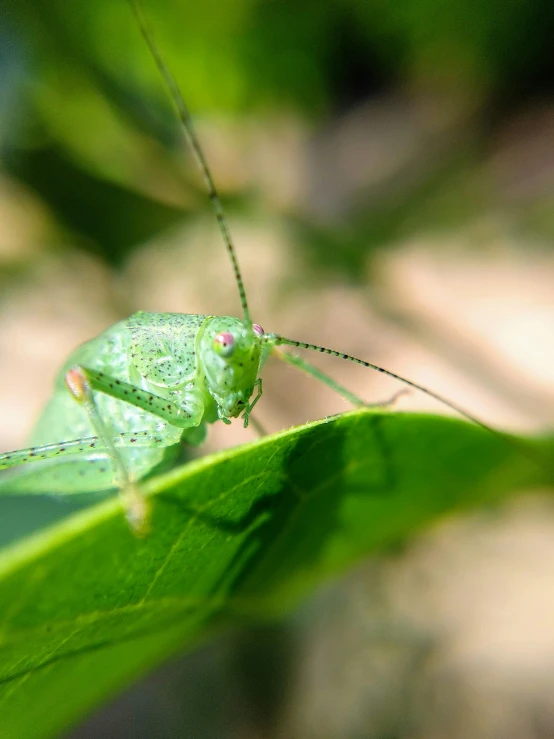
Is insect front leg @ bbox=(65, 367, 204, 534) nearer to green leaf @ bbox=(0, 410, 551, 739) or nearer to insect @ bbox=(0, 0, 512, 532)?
insect @ bbox=(0, 0, 512, 532)

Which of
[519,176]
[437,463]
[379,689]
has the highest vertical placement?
[519,176]

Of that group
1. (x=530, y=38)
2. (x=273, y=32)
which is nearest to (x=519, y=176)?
(x=530, y=38)

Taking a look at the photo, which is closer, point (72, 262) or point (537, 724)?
point (537, 724)

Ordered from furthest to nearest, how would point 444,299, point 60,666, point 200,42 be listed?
1. point 444,299
2. point 200,42
3. point 60,666

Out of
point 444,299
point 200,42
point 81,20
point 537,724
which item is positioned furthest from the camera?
point 444,299

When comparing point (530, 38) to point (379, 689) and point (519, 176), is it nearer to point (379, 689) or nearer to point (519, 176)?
point (519, 176)

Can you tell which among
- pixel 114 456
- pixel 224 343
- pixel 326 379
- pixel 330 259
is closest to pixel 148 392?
pixel 224 343

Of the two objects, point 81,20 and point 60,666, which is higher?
point 81,20

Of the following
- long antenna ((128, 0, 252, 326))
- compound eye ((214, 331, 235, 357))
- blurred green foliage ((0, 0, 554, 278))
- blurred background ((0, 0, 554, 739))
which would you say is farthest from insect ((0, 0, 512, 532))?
blurred green foliage ((0, 0, 554, 278))
